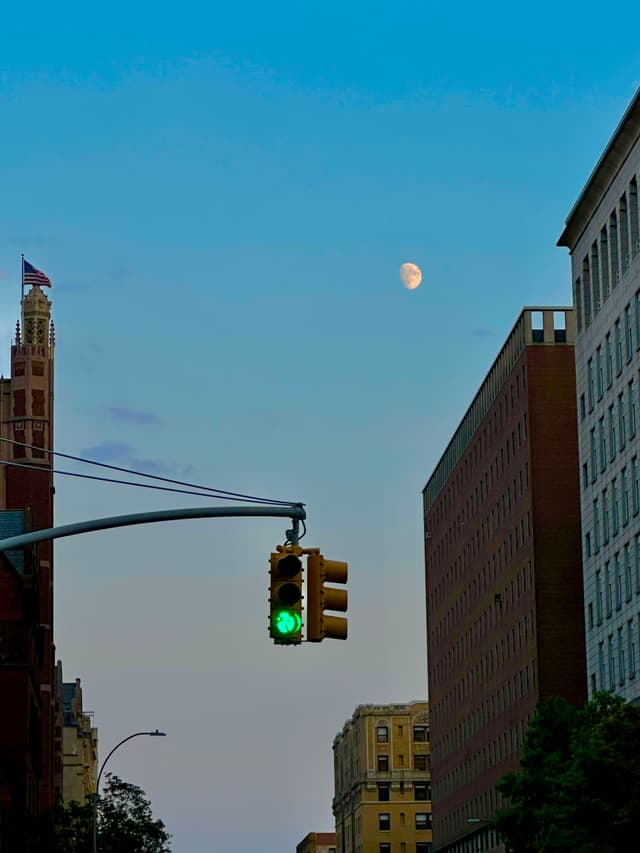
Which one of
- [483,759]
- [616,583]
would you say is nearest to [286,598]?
[616,583]

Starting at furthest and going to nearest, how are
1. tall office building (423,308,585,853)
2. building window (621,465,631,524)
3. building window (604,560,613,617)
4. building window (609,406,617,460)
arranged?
tall office building (423,308,585,853), building window (604,560,613,617), building window (609,406,617,460), building window (621,465,631,524)

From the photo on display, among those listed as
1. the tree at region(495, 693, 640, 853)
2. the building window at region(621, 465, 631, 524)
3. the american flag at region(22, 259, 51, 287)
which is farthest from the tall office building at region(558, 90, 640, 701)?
the american flag at region(22, 259, 51, 287)

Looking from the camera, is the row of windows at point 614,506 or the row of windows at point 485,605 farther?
the row of windows at point 485,605

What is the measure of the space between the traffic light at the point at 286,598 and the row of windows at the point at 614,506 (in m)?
61.6

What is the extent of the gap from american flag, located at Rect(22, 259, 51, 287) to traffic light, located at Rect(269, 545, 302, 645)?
121722 mm

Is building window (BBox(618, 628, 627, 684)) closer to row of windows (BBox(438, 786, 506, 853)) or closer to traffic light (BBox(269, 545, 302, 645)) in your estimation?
row of windows (BBox(438, 786, 506, 853))

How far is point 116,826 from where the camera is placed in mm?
85000

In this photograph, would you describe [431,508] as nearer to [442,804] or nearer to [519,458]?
[442,804]

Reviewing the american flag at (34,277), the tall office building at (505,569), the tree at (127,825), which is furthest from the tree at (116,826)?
the american flag at (34,277)

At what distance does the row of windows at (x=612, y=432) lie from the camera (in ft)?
276

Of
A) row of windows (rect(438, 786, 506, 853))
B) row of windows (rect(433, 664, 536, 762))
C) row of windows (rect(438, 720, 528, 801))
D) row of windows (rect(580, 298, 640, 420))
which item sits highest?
row of windows (rect(580, 298, 640, 420))

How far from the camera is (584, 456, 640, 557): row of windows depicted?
83.3 meters

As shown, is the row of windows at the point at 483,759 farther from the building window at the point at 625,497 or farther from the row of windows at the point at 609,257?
the row of windows at the point at 609,257

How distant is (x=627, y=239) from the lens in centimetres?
8606
